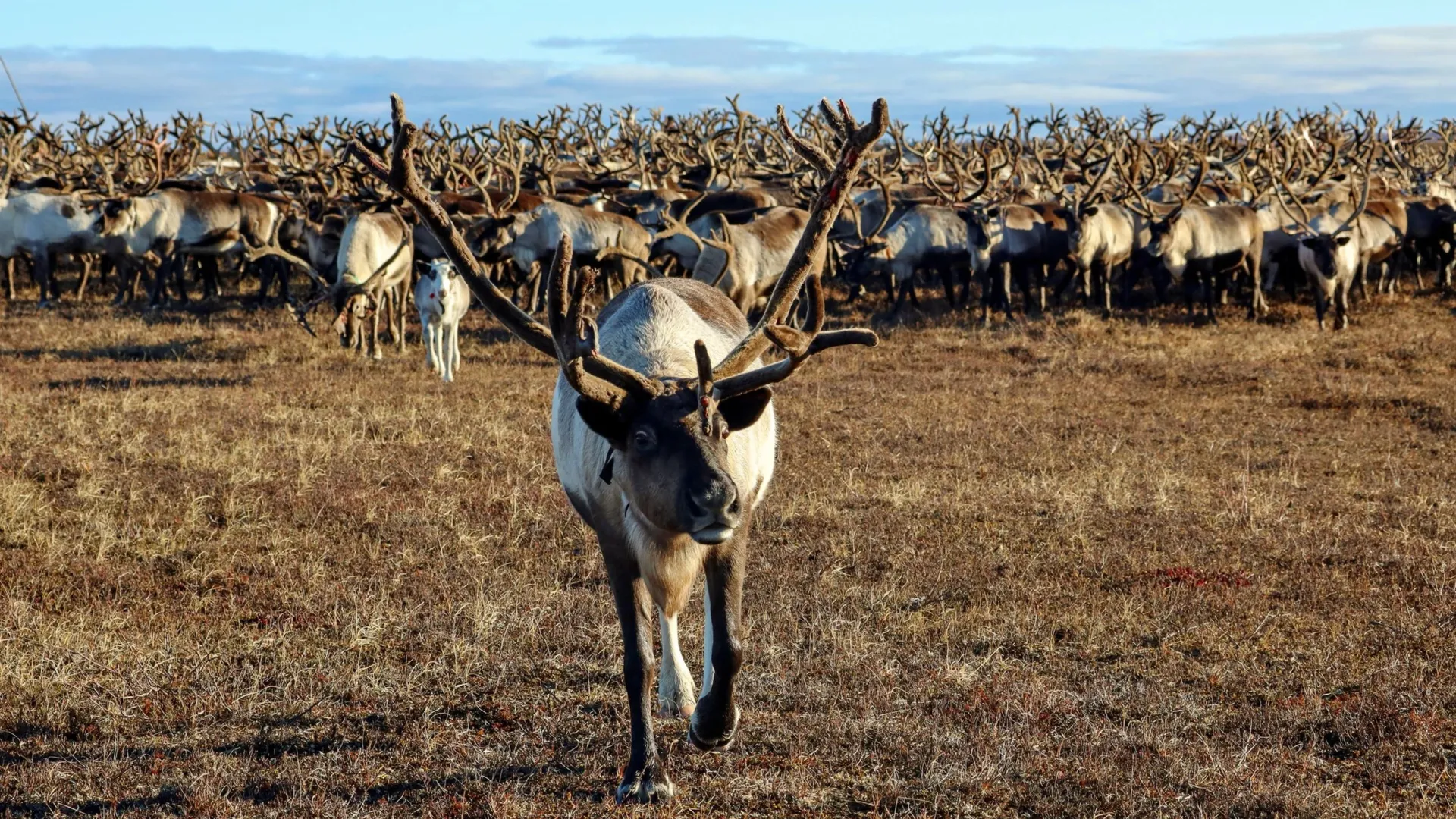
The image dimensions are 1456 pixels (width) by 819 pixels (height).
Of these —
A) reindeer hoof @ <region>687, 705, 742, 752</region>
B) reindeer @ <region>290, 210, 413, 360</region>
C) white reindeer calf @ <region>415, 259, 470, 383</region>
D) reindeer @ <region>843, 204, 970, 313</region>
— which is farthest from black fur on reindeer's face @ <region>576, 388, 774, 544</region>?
reindeer @ <region>843, 204, 970, 313</region>

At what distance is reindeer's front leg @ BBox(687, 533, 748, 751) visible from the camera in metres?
4.26

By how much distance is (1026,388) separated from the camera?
13.4m

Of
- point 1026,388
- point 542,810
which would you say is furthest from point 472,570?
point 1026,388

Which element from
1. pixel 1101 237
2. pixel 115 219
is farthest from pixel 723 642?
pixel 115 219

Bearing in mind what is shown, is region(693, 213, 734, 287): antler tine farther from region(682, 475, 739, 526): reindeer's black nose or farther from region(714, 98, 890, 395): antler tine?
region(682, 475, 739, 526): reindeer's black nose

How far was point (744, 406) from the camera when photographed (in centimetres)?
396

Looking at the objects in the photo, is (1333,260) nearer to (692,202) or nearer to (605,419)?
(692,202)

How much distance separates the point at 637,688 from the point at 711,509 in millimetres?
925

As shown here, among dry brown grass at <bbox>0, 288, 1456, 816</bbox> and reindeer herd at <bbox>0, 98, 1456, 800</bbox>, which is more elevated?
reindeer herd at <bbox>0, 98, 1456, 800</bbox>

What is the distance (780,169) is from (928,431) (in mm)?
18825

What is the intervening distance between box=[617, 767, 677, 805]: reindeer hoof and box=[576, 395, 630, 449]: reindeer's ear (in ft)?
3.56

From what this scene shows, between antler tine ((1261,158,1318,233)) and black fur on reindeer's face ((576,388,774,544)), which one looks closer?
black fur on reindeer's face ((576,388,774,544))

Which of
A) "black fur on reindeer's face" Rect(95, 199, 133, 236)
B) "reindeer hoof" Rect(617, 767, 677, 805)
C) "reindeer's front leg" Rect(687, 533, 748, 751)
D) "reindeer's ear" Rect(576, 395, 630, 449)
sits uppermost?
"reindeer's ear" Rect(576, 395, 630, 449)

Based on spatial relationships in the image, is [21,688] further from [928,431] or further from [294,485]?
[928,431]
